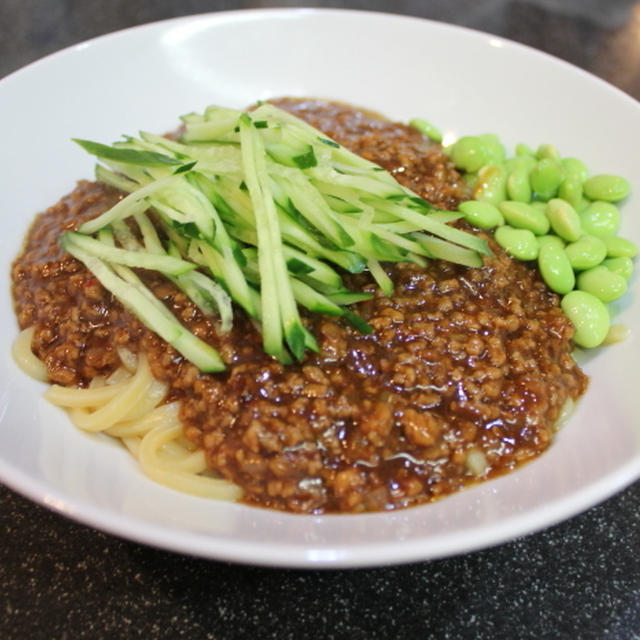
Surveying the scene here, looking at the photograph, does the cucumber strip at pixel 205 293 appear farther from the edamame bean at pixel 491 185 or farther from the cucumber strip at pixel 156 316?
the edamame bean at pixel 491 185

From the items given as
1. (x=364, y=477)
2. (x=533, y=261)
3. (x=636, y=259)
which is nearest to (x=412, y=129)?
(x=533, y=261)

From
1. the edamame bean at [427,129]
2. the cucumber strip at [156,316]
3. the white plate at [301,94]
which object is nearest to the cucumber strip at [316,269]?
the cucumber strip at [156,316]

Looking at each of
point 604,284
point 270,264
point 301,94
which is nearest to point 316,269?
point 270,264

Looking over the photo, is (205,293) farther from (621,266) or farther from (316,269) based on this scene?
(621,266)

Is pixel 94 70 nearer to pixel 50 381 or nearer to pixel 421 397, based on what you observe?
pixel 50 381

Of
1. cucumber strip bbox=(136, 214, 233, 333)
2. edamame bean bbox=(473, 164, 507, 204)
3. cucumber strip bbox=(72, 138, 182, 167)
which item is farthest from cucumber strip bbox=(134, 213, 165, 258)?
edamame bean bbox=(473, 164, 507, 204)

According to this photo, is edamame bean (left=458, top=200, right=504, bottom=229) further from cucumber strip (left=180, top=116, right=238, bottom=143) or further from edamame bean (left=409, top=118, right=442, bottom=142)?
cucumber strip (left=180, top=116, right=238, bottom=143)
